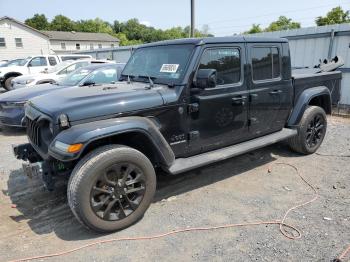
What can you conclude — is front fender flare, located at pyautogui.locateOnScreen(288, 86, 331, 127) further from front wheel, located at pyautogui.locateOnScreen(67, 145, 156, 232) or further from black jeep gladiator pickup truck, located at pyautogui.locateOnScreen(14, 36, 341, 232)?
front wheel, located at pyautogui.locateOnScreen(67, 145, 156, 232)

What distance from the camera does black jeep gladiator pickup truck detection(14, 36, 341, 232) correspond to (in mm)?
3104

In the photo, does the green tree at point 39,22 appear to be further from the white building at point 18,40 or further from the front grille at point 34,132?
the front grille at point 34,132

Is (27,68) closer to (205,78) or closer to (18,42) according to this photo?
(205,78)

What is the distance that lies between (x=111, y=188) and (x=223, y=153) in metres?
1.61

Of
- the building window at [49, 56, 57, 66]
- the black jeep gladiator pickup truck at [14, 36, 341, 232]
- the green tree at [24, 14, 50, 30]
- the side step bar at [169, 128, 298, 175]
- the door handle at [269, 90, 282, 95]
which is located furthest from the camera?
the green tree at [24, 14, 50, 30]

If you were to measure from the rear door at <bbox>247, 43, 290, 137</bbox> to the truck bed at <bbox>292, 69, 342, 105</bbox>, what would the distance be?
1.09 ft

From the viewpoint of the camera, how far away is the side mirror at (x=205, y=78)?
3586 millimetres

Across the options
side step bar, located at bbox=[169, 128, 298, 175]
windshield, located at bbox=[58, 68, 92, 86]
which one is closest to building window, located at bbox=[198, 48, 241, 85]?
side step bar, located at bbox=[169, 128, 298, 175]

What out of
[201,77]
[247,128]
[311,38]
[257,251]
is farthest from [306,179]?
[311,38]

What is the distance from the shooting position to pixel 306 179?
458 cm

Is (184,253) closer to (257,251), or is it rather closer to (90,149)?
(257,251)

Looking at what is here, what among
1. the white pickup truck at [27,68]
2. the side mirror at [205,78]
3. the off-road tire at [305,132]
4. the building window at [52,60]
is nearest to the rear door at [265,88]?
the off-road tire at [305,132]

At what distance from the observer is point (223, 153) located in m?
4.14

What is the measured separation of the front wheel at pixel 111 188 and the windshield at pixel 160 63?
115cm
